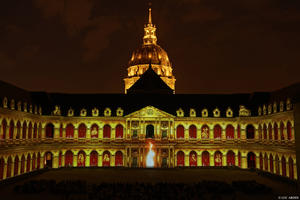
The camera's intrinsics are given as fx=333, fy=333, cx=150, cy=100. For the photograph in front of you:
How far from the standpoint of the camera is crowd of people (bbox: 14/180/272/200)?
3067cm

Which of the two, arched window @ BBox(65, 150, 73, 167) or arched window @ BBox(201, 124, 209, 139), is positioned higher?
arched window @ BBox(201, 124, 209, 139)

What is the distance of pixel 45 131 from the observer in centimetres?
6103

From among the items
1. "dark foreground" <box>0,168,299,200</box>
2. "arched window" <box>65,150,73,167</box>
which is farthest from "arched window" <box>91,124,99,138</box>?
"dark foreground" <box>0,168,299,200</box>

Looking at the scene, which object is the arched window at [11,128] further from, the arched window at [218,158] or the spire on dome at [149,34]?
the spire on dome at [149,34]

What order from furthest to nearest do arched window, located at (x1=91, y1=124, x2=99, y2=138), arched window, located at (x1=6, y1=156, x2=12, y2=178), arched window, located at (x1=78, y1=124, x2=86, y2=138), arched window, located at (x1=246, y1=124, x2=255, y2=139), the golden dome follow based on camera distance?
the golden dome
arched window, located at (x1=78, y1=124, x2=86, y2=138)
arched window, located at (x1=91, y1=124, x2=99, y2=138)
arched window, located at (x1=246, y1=124, x2=255, y2=139)
arched window, located at (x1=6, y1=156, x2=12, y2=178)

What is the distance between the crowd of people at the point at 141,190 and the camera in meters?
30.7

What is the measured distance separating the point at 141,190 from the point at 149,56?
5559cm

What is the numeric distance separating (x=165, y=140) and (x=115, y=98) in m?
13.8

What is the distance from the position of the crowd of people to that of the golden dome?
173 feet

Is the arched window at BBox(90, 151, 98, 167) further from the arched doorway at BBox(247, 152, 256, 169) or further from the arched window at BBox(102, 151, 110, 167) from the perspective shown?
the arched doorway at BBox(247, 152, 256, 169)

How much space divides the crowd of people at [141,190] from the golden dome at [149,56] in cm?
5275

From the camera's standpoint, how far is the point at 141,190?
34219 millimetres

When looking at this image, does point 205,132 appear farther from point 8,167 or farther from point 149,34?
point 149,34

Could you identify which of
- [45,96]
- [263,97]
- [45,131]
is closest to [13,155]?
[45,131]
